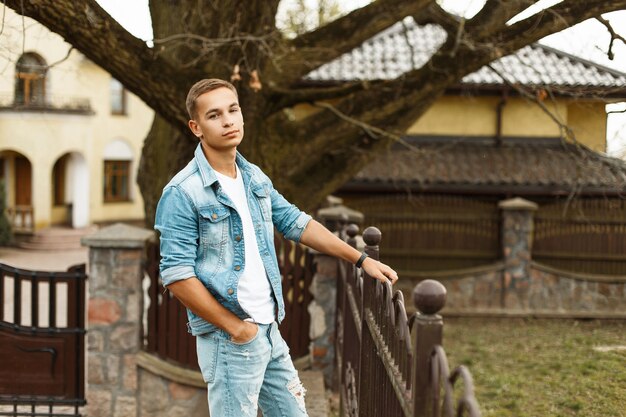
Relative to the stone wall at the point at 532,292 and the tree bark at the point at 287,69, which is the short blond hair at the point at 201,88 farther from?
the stone wall at the point at 532,292

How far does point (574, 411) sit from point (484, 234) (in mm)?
8890

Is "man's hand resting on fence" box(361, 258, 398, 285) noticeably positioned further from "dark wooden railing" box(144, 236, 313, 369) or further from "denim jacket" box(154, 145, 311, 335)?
"dark wooden railing" box(144, 236, 313, 369)

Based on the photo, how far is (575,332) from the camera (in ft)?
36.1

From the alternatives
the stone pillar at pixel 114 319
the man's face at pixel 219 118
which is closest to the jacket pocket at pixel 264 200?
the man's face at pixel 219 118

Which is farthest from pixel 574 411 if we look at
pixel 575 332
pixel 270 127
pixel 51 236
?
pixel 51 236

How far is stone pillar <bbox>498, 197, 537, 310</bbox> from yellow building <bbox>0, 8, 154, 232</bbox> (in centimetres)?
1607

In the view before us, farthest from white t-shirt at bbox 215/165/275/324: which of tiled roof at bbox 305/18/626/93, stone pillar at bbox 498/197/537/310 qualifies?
tiled roof at bbox 305/18/626/93

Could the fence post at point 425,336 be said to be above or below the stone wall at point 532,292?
above

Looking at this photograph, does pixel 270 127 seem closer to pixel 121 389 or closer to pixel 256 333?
pixel 121 389

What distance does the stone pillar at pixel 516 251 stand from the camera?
12727mm

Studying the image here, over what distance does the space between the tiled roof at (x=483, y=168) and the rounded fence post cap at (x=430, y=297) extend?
11.0m

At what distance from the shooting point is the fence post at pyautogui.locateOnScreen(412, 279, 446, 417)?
1.88 m

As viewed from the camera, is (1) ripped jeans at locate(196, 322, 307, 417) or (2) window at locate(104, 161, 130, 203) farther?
(2) window at locate(104, 161, 130, 203)

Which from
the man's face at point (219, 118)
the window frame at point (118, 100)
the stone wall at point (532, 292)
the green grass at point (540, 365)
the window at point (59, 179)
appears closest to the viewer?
the man's face at point (219, 118)
